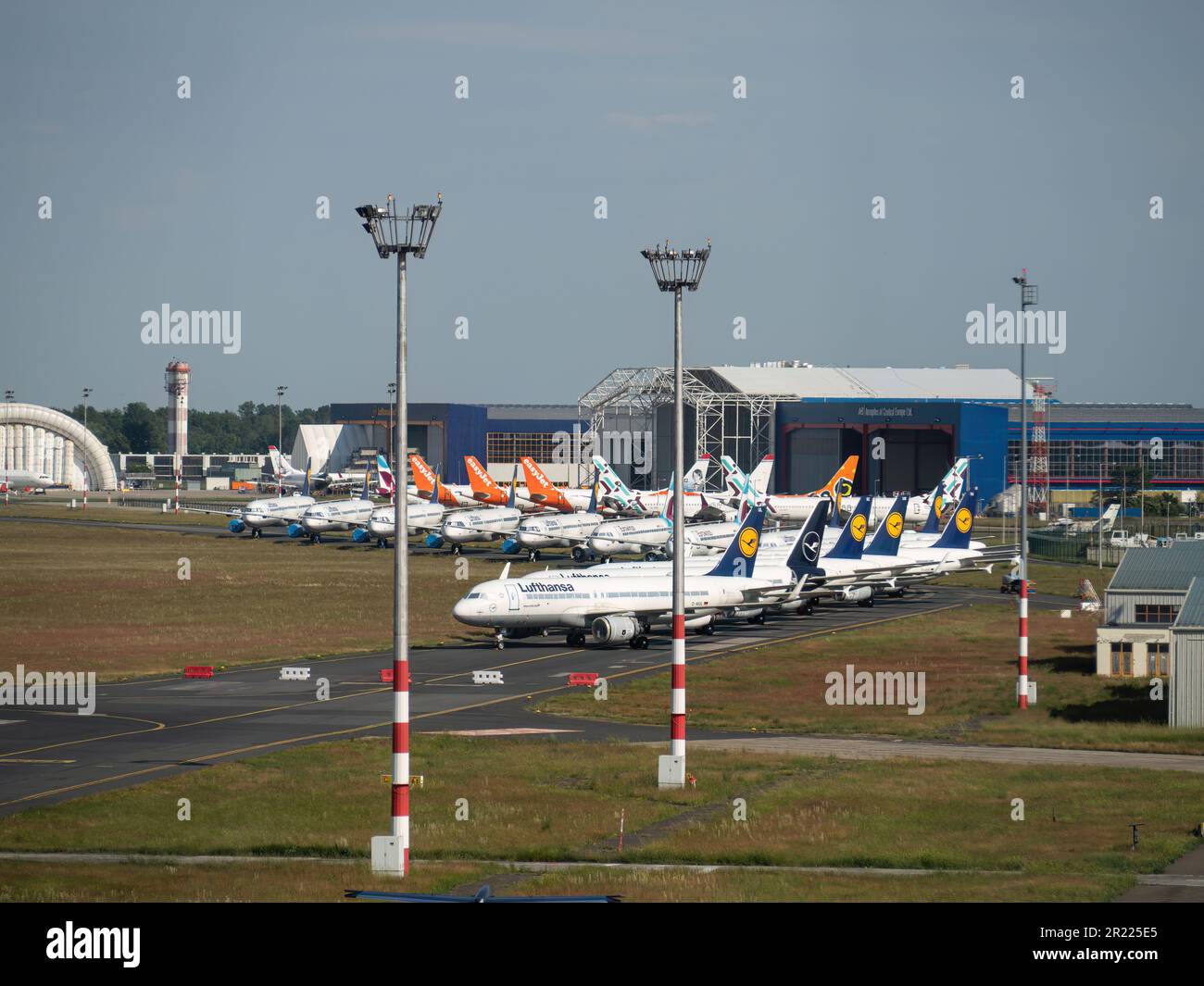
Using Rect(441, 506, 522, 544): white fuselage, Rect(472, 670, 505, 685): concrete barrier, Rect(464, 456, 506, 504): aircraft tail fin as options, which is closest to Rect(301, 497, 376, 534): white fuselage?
Rect(464, 456, 506, 504): aircraft tail fin

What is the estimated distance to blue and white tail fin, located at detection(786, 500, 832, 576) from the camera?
89875 mm

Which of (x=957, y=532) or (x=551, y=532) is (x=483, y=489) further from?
(x=957, y=532)

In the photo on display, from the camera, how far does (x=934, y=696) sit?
66.3 meters

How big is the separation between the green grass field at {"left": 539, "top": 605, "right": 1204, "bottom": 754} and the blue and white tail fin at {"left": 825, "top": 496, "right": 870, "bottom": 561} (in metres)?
13.2

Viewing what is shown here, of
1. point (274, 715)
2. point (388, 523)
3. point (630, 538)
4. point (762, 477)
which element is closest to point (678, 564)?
point (274, 715)

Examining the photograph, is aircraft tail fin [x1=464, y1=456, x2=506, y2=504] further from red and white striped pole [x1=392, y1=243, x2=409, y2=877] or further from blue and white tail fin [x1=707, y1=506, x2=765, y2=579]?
red and white striped pole [x1=392, y1=243, x2=409, y2=877]

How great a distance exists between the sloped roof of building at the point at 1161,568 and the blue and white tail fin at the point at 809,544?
777 inches

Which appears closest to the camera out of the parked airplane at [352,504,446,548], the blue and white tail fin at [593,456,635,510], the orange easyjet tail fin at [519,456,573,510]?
the parked airplane at [352,504,446,548]

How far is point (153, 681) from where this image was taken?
228 ft

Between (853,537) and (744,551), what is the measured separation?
17293 mm

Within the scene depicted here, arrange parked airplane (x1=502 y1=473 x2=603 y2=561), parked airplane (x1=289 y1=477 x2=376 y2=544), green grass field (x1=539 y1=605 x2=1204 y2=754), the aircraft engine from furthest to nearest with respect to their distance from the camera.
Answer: parked airplane (x1=289 y1=477 x2=376 y2=544) → parked airplane (x1=502 y1=473 x2=603 y2=561) → the aircraft engine → green grass field (x1=539 y1=605 x2=1204 y2=754)
